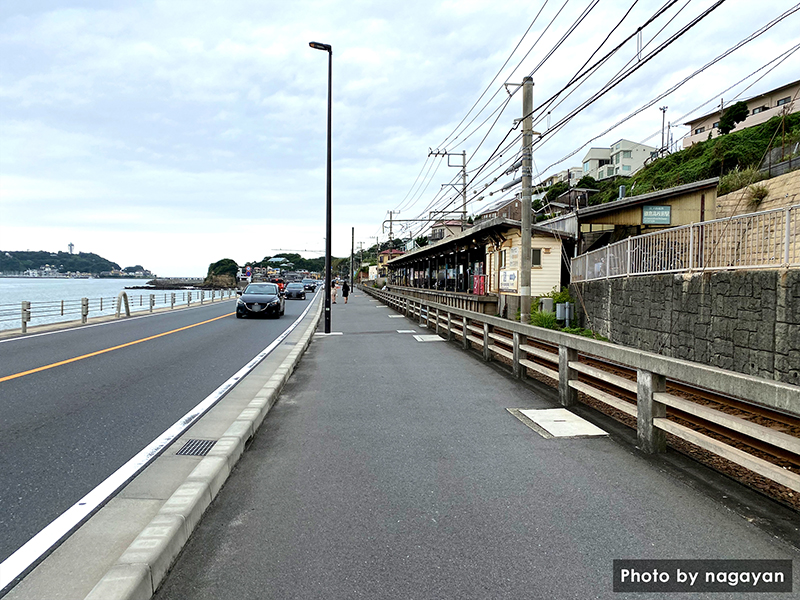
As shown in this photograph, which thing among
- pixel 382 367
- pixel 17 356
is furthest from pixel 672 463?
pixel 17 356

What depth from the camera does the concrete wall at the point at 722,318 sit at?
9.03 m

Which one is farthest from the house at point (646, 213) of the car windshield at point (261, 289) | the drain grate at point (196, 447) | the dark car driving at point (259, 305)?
the drain grate at point (196, 447)

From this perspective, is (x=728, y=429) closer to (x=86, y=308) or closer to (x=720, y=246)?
(x=720, y=246)

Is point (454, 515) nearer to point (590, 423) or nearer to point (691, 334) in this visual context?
point (590, 423)

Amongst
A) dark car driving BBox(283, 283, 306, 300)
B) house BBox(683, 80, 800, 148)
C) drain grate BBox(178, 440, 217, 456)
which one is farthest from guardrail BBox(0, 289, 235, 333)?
house BBox(683, 80, 800, 148)

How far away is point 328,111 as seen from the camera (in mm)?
19062

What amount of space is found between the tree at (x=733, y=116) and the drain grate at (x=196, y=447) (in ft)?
208

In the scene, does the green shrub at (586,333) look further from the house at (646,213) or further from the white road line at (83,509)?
the white road line at (83,509)

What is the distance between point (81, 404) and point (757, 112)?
226 ft

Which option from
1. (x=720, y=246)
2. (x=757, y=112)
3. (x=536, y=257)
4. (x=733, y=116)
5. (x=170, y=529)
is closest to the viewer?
(x=170, y=529)

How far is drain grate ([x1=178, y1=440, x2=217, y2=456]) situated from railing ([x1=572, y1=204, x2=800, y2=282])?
981 centimetres

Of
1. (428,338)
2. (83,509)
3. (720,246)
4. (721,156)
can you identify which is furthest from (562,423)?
(721,156)

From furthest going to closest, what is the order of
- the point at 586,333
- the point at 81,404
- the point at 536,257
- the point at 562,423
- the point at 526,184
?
the point at 536,257 → the point at 586,333 → the point at 526,184 → the point at 81,404 → the point at 562,423

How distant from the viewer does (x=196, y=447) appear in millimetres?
5004
